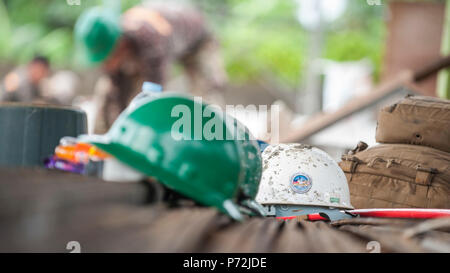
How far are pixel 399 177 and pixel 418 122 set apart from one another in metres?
0.27

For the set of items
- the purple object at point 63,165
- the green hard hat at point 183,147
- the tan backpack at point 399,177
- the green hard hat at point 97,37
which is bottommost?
the tan backpack at point 399,177

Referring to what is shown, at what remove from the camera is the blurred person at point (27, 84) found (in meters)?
8.62

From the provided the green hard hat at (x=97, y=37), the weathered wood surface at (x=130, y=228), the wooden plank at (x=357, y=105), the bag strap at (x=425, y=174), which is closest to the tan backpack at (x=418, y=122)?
the bag strap at (x=425, y=174)

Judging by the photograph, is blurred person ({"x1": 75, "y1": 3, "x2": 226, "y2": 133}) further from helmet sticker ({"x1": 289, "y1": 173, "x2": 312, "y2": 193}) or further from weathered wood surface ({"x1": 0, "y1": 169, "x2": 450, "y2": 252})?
weathered wood surface ({"x1": 0, "y1": 169, "x2": 450, "y2": 252})

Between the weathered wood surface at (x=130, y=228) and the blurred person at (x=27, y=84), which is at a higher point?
the blurred person at (x=27, y=84)

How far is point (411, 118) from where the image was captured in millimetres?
2605

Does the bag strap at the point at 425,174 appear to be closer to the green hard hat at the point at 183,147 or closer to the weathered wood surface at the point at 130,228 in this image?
the weathered wood surface at the point at 130,228

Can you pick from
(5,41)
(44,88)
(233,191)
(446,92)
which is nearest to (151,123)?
(233,191)

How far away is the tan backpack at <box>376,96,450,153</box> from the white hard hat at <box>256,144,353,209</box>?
53cm

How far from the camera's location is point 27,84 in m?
8.77

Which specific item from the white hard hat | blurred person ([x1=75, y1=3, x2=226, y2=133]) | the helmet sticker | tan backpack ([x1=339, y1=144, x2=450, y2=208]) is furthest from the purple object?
blurred person ([x1=75, y1=3, x2=226, y2=133])

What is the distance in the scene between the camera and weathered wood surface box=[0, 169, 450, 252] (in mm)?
1126

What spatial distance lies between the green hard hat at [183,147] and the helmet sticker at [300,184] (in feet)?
1.85
